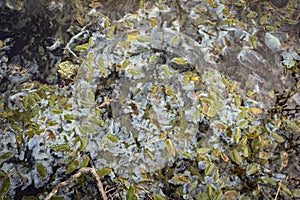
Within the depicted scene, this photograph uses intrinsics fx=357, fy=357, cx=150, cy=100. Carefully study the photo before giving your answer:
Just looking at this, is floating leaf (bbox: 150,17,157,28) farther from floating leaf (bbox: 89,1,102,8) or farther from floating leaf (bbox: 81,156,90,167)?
floating leaf (bbox: 81,156,90,167)

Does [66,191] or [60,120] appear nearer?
[66,191]

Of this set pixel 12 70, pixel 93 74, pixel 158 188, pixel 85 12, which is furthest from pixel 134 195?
pixel 85 12

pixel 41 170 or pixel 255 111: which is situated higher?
pixel 255 111

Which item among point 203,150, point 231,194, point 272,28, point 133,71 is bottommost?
point 231,194

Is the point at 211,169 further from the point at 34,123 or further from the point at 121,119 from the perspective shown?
the point at 34,123

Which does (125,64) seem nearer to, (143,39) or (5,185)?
(143,39)

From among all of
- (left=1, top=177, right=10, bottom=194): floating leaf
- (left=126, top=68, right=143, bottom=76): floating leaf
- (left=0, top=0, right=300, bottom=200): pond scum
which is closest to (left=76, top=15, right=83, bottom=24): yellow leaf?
(left=0, top=0, right=300, bottom=200): pond scum

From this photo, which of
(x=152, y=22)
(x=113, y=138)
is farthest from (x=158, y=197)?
(x=152, y=22)
